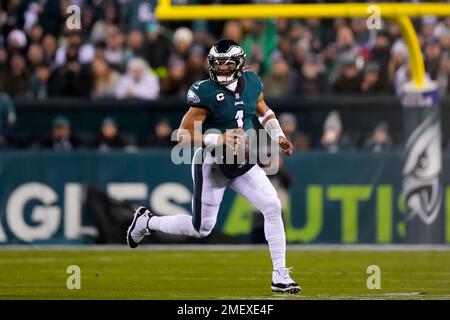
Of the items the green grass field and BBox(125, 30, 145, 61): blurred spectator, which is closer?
the green grass field

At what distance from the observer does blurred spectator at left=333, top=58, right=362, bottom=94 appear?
1565 cm

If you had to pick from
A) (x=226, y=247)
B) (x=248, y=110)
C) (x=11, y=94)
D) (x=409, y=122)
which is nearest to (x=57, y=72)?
(x=11, y=94)

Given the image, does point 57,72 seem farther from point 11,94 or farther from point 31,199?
point 31,199

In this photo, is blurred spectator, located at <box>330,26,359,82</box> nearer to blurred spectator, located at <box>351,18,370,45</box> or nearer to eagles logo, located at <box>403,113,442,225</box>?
blurred spectator, located at <box>351,18,370,45</box>

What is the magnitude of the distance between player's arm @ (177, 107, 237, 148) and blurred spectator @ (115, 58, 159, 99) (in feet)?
19.7

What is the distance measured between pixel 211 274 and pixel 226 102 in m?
2.17

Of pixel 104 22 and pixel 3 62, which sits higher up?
pixel 104 22

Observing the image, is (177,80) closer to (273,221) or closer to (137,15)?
(137,15)

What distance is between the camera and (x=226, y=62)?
9.76 metres

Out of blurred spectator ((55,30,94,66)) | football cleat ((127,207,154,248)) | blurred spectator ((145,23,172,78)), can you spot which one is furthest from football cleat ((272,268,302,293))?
blurred spectator ((55,30,94,66))

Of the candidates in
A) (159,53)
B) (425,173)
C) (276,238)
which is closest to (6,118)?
(159,53)

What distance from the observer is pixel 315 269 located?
11828mm

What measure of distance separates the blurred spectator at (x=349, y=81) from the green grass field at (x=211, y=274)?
2613 millimetres

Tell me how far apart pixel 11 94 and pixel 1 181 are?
1.76 metres
